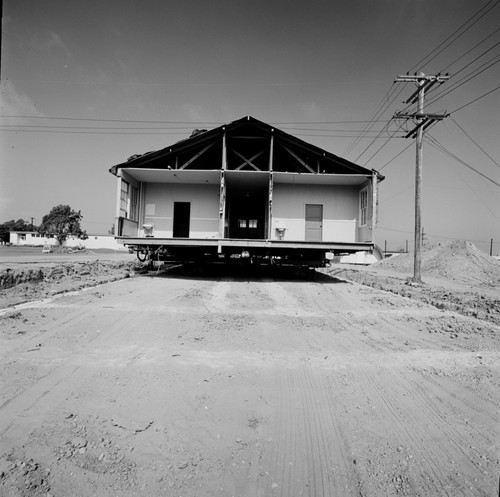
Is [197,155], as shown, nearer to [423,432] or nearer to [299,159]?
[299,159]

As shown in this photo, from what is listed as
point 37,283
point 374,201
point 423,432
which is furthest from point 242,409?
point 374,201

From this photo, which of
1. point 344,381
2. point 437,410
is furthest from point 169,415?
point 437,410

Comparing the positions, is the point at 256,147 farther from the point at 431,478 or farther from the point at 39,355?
the point at 431,478

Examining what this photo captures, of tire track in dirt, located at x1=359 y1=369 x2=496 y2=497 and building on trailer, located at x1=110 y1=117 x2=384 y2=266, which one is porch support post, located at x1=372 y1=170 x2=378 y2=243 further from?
tire track in dirt, located at x1=359 y1=369 x2=496 y2=497

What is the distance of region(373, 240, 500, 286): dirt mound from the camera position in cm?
2175

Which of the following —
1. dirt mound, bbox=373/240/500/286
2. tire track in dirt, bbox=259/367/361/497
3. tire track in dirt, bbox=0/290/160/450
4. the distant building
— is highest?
the distant building

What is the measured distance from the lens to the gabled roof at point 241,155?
14266 mm

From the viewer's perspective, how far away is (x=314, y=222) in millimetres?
16000

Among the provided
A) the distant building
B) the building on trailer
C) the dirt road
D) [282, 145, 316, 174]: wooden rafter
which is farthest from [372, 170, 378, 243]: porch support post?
the distant building

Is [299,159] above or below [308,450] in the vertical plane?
above

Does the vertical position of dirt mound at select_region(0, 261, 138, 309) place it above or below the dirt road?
above

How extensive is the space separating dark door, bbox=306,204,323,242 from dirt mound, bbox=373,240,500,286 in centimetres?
1082

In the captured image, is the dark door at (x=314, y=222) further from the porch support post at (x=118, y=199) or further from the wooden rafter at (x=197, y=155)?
the porch support post at (x=118, y=199)

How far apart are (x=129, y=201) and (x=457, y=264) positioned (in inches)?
972
